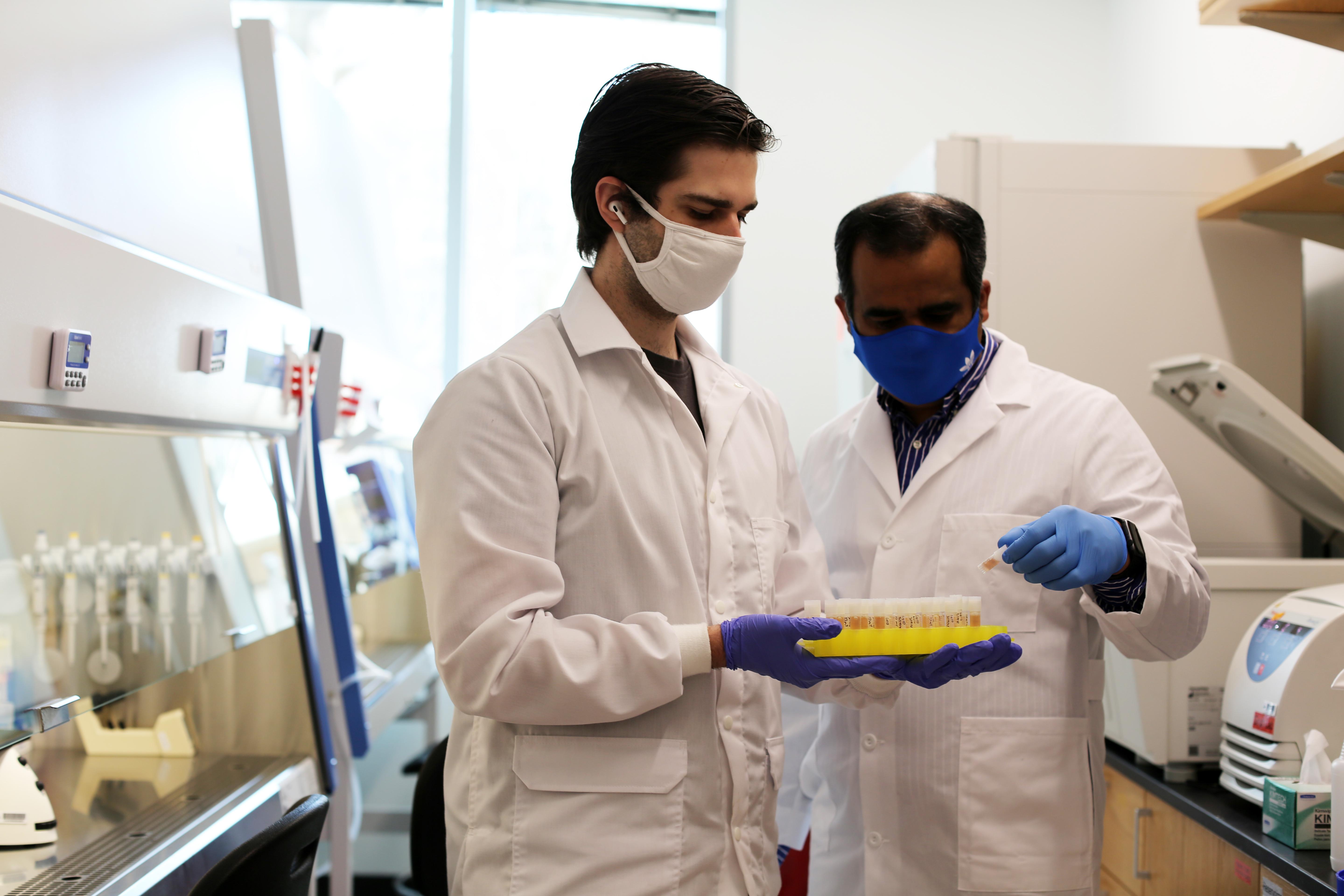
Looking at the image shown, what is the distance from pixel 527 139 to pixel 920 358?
325 centimetres

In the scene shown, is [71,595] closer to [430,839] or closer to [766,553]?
[430,839]

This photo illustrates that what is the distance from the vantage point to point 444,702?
4.27 metres

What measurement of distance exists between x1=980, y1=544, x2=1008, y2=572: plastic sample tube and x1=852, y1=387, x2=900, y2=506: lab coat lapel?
18 cm

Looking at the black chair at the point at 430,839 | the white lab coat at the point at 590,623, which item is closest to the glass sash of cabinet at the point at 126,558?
the black chair at the point at 430,839

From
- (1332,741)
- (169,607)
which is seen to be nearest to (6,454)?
(169,607)

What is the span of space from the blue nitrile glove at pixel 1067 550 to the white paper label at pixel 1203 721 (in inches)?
31.2

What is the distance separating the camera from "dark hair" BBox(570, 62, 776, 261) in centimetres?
131

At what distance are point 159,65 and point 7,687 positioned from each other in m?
1.15

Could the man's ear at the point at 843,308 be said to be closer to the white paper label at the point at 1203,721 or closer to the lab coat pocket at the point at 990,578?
the lab coat pocket at the point at 990,578

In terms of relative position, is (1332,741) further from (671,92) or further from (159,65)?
(159,65)

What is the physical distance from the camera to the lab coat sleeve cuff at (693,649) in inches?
46.2

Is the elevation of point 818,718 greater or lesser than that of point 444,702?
greater

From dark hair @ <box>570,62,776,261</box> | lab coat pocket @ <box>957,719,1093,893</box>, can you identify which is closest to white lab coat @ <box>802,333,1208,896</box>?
lab coat pocket @ <box>957,719,1093,893</box>

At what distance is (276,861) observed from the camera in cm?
131
